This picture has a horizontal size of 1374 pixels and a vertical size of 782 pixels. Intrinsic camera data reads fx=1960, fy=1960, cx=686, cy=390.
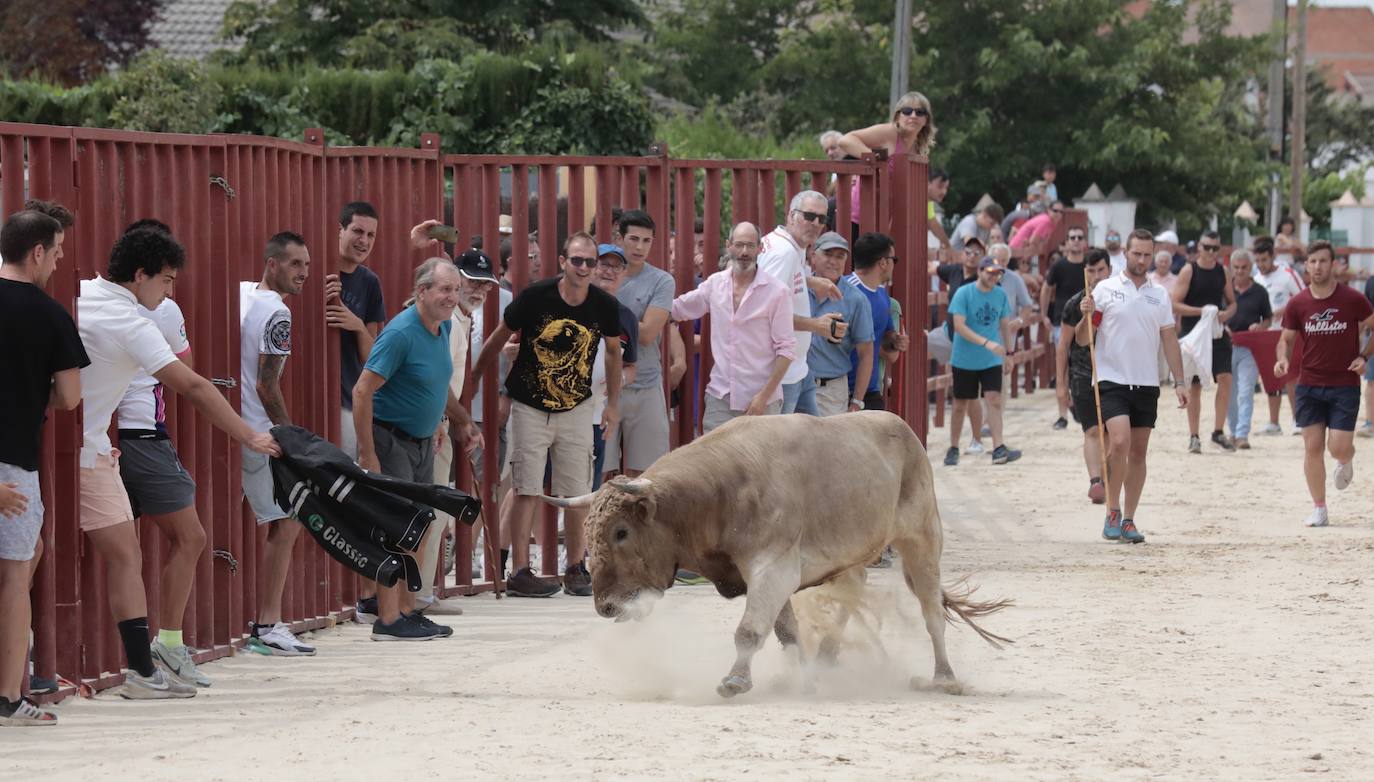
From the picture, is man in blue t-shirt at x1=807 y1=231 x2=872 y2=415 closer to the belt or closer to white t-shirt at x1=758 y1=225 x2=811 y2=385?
white t-shirt at x1=758 y1=225 x2=811 y2=385

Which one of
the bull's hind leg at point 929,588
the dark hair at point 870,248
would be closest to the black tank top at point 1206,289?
the dark hair at point 870,248

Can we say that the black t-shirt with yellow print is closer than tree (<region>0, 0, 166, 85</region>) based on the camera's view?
Yes

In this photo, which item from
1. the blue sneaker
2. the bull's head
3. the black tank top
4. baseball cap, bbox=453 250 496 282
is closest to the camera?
the bull's head

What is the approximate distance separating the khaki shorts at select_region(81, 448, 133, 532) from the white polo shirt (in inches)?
300

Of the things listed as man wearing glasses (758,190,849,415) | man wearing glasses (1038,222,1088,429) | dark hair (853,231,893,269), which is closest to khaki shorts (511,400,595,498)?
man wearing glasses (758,190,849,415)

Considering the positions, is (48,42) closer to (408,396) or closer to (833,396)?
(833,396)

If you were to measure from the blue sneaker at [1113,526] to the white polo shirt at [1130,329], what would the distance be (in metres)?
0.92

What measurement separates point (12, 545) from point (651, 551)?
2.43 m

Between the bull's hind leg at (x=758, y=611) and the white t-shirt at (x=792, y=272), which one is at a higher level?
the white t-shirt at (x=792, y=272)

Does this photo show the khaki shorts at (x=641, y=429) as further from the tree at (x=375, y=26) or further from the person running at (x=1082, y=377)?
the tree at (x=375, y=26)

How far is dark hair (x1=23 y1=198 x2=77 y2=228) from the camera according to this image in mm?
7516

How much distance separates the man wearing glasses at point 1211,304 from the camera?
1916 cm

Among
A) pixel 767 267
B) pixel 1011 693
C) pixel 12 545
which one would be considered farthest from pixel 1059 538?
pixel 12 545

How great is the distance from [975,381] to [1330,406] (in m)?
4.11
